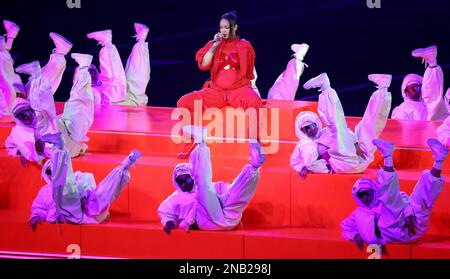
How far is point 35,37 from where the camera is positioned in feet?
34.8

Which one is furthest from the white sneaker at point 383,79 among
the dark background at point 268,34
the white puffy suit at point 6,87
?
the white puffy suit at point 6,87

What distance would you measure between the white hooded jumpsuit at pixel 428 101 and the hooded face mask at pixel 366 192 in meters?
2.41

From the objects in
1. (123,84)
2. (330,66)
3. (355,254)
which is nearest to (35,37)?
(123,84)

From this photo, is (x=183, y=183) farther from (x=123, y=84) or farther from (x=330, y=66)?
(x=330, y=66)

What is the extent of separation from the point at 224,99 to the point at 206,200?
41.6 inches

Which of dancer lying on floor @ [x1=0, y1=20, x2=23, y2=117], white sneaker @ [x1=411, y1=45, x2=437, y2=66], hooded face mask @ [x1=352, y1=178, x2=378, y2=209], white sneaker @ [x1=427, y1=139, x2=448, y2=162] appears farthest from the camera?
white sneaker @ [x1=411, y1=45, x2=437, y2=66]

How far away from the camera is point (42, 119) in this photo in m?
7.50

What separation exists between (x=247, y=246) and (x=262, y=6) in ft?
12.3

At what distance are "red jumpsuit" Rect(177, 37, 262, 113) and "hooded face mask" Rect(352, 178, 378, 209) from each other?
4.17 feet

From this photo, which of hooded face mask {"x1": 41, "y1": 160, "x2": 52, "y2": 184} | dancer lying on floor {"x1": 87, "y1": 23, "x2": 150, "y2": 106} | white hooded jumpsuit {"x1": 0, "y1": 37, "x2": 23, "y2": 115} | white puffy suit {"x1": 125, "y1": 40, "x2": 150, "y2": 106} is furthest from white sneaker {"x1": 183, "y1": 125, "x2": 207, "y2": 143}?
white puffy suit {"x1": 125, "y1": 40, "x2": 150, "y2": 106}

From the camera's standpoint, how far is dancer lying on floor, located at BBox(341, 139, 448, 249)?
6469 mm
